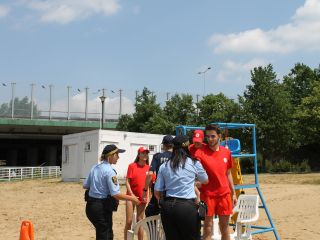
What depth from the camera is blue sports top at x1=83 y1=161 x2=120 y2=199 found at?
5673 millimetres

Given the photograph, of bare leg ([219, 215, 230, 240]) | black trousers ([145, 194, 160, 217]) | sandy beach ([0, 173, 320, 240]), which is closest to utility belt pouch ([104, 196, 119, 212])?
black trousers ([145, 194, 160, 217])

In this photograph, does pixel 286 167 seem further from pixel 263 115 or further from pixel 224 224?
pixel 224 224

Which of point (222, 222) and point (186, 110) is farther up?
point (186, 110)

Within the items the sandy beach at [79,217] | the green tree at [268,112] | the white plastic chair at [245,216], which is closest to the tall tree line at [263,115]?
the green tree at [268,112]

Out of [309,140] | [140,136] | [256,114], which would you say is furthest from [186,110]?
[140,136]

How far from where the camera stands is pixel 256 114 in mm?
37250

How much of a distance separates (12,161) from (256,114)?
4129 cm

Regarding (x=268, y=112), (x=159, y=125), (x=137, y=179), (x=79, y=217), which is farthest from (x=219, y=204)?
(x=159, y=125)

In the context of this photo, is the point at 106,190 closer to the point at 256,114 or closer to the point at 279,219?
the point at 279,219

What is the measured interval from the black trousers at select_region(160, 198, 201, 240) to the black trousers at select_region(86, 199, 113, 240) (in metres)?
1.22

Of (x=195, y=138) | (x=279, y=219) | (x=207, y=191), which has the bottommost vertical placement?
(x=279, y=219)

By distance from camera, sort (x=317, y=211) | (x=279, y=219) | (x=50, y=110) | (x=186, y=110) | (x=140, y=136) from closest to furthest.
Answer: (x=279, y=219)
(x=317, y=211)
(x=140, y=136)
(x=186, y=110)
(x=50, y=110)

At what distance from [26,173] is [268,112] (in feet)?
66.9

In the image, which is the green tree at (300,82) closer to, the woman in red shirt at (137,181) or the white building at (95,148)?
the white building at (95,148)
